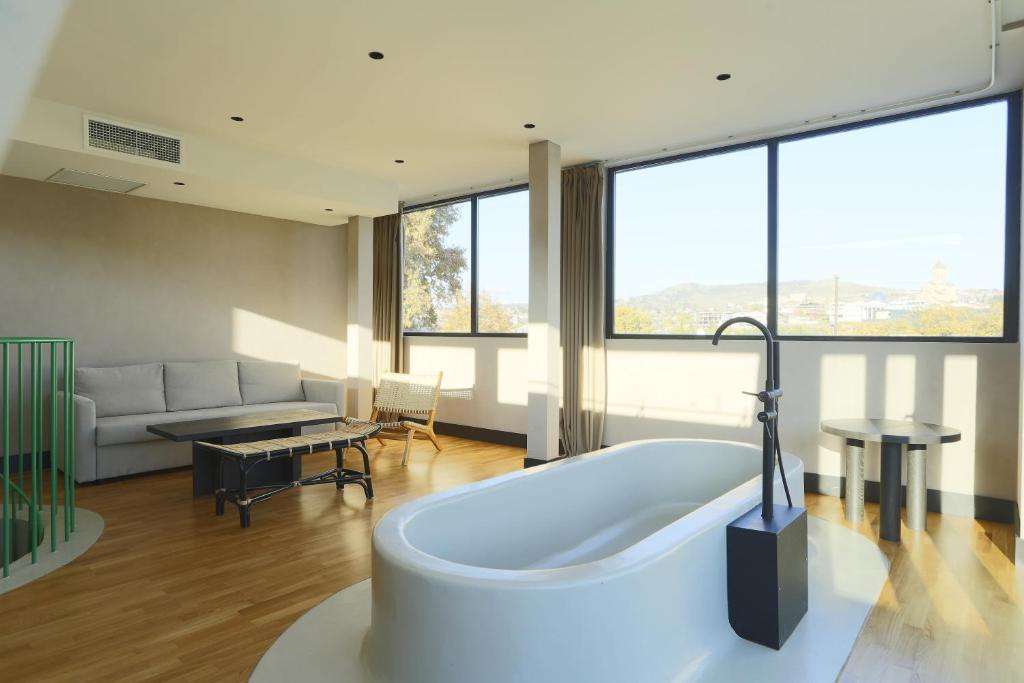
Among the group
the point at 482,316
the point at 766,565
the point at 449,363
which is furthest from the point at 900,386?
the point at 449,363

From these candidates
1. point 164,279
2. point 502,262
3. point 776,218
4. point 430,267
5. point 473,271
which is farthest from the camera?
point 430,267

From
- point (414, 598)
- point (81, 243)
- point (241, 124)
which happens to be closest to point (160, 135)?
point (241, 124)

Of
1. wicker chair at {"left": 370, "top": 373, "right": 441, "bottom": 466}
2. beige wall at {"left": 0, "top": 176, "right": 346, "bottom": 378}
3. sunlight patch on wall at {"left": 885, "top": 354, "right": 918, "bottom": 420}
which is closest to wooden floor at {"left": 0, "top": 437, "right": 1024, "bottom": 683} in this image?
sunlight patch on wall at {"left": 885, "top": 354, "right": 918, "bottom": 420}

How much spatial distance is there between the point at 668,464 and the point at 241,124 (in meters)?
3.56

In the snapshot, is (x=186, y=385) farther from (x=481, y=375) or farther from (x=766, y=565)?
(x=766, y=565)

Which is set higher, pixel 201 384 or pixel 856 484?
pixel 201 384

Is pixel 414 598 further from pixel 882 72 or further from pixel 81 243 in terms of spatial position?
pixel 81 243

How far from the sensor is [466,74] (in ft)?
11.3

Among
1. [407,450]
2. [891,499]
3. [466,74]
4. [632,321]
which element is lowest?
[407,450]

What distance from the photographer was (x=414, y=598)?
1.66 m

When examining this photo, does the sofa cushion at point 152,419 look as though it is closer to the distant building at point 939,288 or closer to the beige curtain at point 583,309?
the beige curtain at point 583,309

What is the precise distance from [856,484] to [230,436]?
3.84m

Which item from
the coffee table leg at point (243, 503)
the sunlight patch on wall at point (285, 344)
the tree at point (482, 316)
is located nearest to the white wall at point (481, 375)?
the tree at point (482, 316)

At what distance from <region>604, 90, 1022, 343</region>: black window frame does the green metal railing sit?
3794mm
